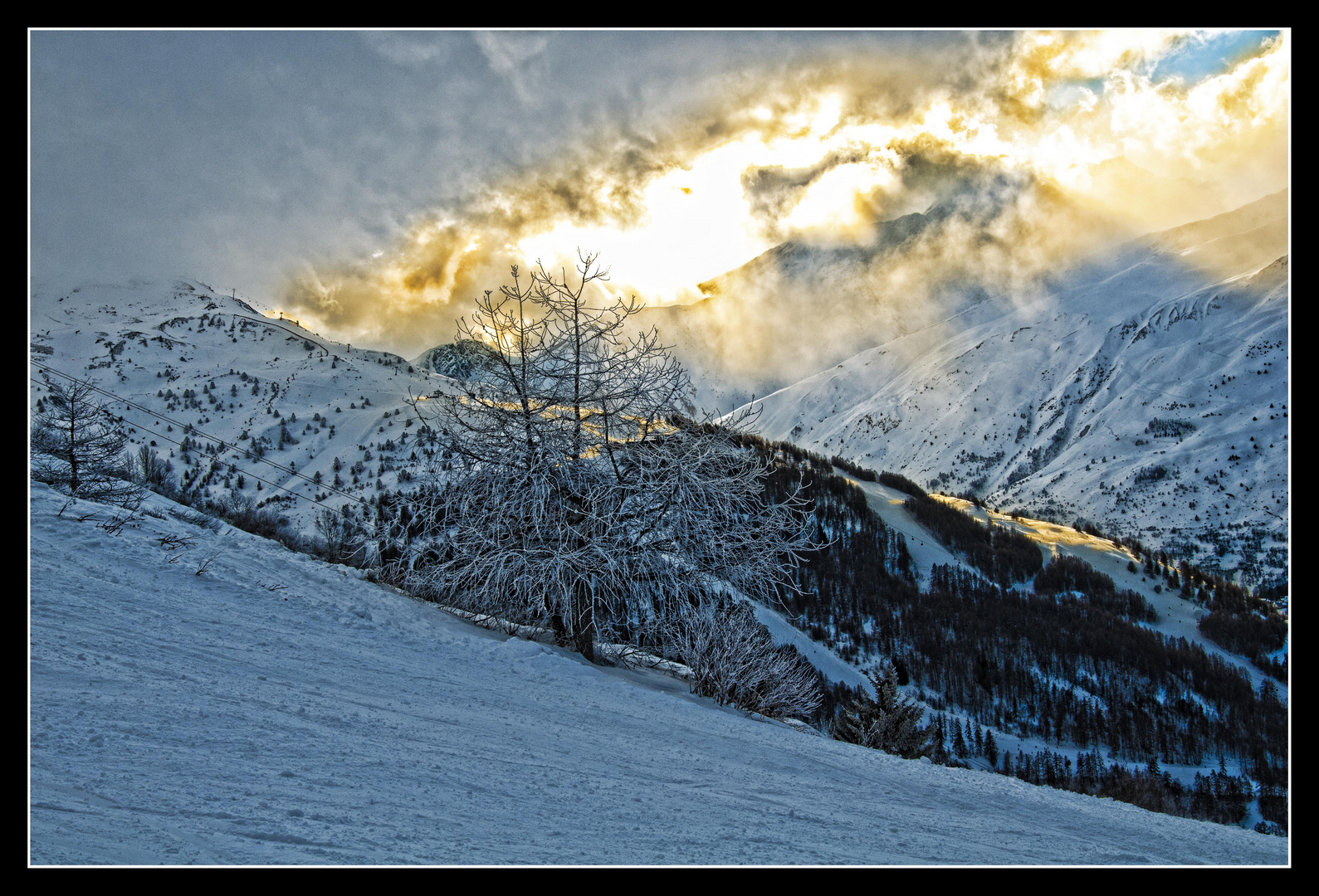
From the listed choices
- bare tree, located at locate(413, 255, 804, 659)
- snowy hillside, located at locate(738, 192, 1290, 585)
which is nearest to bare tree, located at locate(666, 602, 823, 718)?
bare tree, located at locate(413, 255, 804, 659)

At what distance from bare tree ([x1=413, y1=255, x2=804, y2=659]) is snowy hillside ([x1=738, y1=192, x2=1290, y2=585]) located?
396ft

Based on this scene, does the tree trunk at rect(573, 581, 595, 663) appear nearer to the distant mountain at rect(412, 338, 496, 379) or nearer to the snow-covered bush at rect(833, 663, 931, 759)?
the distant mountain at rect(412, 338, 496, 379)

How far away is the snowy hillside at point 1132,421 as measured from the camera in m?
122

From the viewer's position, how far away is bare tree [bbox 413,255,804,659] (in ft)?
34.7

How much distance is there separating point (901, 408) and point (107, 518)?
192m

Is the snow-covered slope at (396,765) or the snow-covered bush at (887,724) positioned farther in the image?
the snow-covered bush at (887,724)

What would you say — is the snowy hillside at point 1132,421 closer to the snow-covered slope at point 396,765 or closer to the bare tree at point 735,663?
the bare tree at point 735,663

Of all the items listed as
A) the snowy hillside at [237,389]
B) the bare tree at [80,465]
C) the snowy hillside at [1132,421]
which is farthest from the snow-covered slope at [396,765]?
the snowy hillside at [1132,421]

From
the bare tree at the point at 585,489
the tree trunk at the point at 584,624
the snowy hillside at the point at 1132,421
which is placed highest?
the snowy hillside at the point at 1132,421

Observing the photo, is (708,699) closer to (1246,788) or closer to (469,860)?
(469,860)

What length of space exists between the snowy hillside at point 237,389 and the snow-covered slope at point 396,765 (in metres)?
20.2

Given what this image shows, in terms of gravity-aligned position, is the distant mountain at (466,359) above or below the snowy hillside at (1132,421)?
below

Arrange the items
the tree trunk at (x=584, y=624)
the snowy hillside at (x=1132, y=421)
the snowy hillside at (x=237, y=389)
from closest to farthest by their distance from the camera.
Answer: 1. the tree trunk at (x=584, y=624)
2. the snowy hillside at (x=237, y=389)
3. the snowy hillside at (x=1132, y=421)

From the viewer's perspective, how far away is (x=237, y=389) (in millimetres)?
49375
